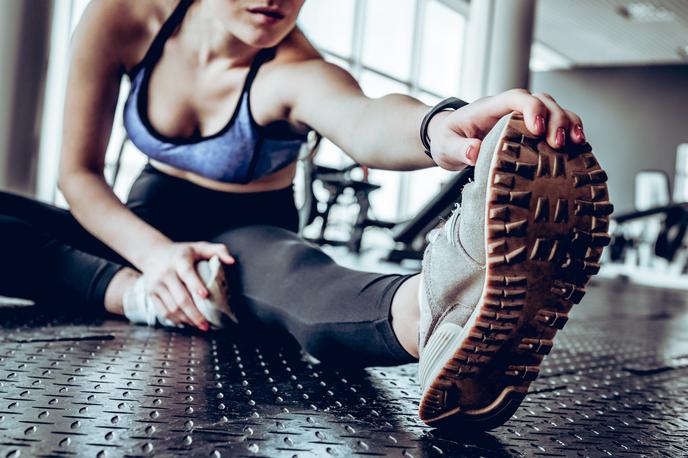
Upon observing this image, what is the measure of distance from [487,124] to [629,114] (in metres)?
12.7

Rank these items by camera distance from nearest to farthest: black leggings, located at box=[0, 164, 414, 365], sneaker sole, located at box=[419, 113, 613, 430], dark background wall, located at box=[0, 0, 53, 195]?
Answer: sneaker sole, located at box=[419, 113, 613, 430] → black leggings, located at box=[0, 164, 414, 365] → dark background wall, located at box=[0, 0, 53, 195]

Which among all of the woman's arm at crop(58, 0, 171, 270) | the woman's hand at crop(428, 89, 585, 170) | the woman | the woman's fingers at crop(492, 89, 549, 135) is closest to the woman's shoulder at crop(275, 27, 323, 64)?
the woman

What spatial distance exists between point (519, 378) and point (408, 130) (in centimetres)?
32

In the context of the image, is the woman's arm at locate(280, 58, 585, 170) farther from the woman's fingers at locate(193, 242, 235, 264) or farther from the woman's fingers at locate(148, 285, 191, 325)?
the woman's fingers at locate(148, 285, 191, 325)

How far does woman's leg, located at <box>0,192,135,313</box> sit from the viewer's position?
129 cm

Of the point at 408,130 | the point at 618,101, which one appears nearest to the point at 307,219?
the point at 408,130

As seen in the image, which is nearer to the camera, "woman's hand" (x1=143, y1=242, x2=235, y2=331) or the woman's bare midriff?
"woman's hand" (x1=143, y1=242, x2=235, y2=331)

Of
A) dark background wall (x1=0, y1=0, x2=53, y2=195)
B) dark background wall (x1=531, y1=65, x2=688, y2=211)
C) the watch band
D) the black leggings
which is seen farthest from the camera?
dark background wall (x1=531, y1=65, x2=688, y2=211)

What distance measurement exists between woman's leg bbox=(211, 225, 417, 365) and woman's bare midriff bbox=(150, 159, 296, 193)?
9cm

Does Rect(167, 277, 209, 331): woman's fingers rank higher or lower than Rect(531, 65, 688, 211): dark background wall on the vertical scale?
lower

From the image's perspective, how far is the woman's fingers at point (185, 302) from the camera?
109 centimetres

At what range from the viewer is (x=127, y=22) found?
1.21 meters

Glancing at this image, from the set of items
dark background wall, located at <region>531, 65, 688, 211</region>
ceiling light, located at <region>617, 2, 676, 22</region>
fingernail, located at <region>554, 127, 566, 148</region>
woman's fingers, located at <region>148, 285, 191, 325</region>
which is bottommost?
woman's fingers, located at <region>148, 285, 191, 325</region>

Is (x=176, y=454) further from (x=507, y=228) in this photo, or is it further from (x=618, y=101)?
(x=618, y=101)
